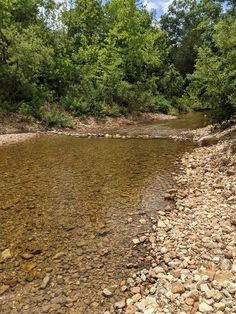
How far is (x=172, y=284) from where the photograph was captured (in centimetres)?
335

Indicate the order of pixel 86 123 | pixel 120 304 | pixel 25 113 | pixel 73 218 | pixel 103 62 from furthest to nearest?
1. pixel 103 62
2. pixel 86 123
3. pixel 25 113
4. pixel 73 218
5. pixel 120 304

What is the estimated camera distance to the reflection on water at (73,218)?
135 inches

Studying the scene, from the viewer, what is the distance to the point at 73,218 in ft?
17.1

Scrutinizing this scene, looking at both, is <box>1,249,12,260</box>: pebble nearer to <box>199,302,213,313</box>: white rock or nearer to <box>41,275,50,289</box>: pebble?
<box>41,275,50,289</box>: pebble

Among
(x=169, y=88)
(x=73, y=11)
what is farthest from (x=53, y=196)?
(x=169, y=88)

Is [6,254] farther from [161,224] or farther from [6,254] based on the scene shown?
[161,224]

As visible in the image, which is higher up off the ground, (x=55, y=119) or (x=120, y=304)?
(x=55, y=119)

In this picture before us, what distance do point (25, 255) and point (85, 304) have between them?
1.40 m

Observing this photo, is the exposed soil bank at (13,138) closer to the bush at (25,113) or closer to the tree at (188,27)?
the bush at (25,113)

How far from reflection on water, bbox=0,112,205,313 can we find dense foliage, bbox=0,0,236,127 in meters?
5.44

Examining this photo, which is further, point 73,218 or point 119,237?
point 73,218

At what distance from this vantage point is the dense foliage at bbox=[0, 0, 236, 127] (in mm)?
13180

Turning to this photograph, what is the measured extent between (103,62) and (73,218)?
2262 centimetres

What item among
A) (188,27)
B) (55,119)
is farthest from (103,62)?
(188,27)
